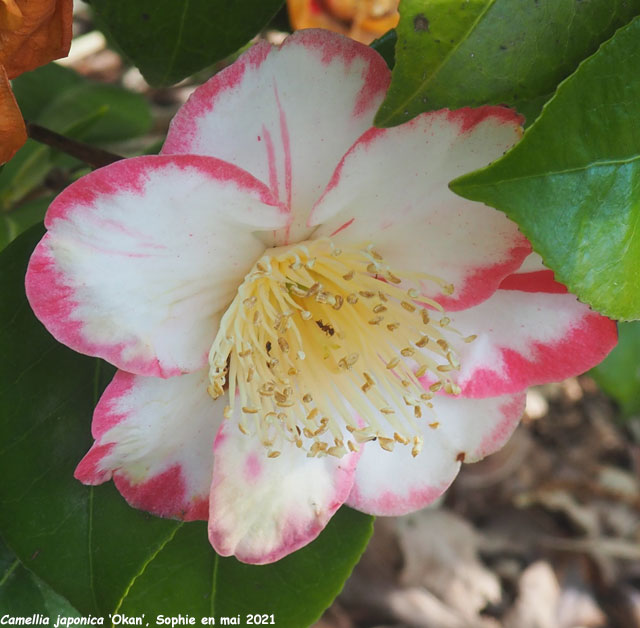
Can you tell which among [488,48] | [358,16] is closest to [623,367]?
[358,16]

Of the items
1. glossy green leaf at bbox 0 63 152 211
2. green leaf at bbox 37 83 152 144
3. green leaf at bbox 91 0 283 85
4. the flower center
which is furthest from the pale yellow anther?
green leaf at bbox 37 83 152 144

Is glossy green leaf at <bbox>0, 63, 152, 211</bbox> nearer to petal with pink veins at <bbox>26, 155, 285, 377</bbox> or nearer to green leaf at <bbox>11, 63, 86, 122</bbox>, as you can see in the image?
green leaf at <bbox>11, 63, 86, 122</bbox>

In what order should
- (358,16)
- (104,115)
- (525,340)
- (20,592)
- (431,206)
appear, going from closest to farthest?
(431,206) < (525,340) < (20,592) < (104,115) < (358,16)

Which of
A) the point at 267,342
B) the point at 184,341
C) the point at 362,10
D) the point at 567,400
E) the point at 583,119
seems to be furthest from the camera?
the point at 567,400

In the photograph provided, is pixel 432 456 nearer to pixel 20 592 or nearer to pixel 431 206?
pixel 431 206

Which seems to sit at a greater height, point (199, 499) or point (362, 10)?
point (362, 10)

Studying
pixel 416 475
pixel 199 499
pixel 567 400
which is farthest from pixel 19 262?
pixel 567 400

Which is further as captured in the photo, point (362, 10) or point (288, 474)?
point (362, 10)

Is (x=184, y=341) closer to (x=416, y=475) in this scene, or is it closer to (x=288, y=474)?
(x=288, y=474)
